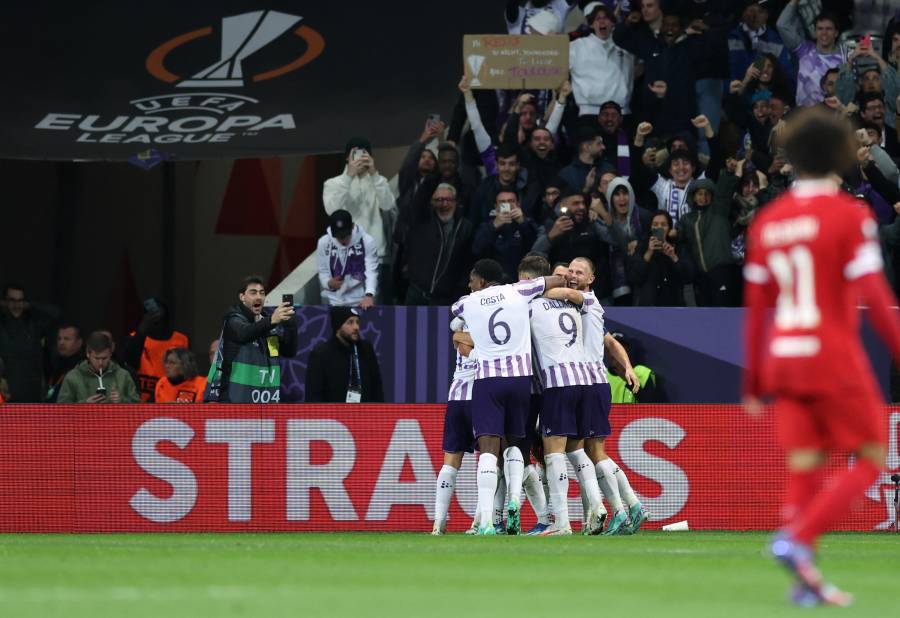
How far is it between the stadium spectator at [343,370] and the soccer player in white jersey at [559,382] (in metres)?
3.03

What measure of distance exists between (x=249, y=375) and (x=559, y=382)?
359 centimetres

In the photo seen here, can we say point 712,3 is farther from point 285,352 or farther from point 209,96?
point 285,352

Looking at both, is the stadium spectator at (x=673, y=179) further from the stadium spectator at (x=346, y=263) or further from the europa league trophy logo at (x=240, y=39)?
the europa league trophy logo at (x=240, y=39)

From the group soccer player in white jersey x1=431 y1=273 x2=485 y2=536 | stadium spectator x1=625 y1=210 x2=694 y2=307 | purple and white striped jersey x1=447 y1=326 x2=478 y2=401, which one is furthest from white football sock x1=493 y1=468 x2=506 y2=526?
stadium spectator x1=625 y1=210 x2=694 y2=307

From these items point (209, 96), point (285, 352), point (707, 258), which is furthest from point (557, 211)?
point (209, 96)

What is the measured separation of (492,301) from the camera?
45.6 feet

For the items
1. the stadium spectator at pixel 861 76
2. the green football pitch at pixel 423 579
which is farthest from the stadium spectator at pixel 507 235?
the green football pitch at pixel 423 579

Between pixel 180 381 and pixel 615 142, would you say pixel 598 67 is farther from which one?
pixel 180 381

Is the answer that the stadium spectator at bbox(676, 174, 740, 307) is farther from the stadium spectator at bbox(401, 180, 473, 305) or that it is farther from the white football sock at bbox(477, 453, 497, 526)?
the white football sock at bbox(477, 453, 497, 526)

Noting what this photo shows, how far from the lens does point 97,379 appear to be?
56.7ft

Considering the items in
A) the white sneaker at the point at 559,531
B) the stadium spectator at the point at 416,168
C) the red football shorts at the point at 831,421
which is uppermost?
the stadium spectator at the point at 416,168

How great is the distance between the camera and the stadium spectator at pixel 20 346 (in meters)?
19.2

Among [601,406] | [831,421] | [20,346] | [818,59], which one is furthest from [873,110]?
[831,421]

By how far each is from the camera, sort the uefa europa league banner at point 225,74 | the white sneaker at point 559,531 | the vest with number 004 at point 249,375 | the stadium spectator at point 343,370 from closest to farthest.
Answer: the white sneaker at point 559,531
the vest with number 004 at point 249,375
the stadium spectator at point 343,370
the uefa europa league banner at point 225,74
